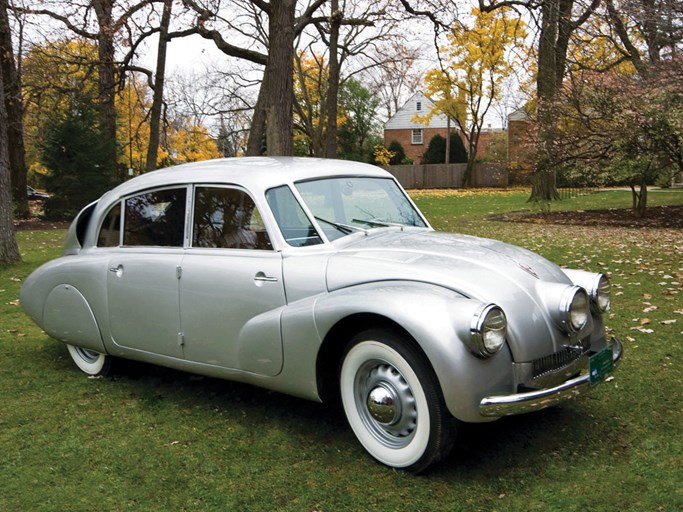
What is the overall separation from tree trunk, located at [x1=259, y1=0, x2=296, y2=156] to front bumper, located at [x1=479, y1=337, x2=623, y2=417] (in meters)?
10.1

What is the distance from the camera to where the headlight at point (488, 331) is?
9.82 feet

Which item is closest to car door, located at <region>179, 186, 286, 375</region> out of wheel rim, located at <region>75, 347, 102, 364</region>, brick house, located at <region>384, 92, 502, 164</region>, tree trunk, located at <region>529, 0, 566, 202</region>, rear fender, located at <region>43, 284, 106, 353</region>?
rear fender, located at <region>43, 284, 106, 353</region>

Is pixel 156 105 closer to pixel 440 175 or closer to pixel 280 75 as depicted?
pixel 280 75

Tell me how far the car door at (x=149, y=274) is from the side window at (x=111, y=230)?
60mm

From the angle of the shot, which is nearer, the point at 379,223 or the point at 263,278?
the point at 263,278

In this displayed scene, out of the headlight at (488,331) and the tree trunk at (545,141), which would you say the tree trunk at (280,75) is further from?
the headlight at (488,331)

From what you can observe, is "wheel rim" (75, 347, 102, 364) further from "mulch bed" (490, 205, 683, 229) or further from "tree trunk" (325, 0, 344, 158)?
"tree trunk" (325, 0, 344, 158)

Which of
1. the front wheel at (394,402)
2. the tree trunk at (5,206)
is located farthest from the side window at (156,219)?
Answer: the tree trunk at (5,206)

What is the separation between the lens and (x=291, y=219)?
402cm

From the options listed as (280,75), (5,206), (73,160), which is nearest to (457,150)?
(73,160)

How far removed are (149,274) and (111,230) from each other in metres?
0.79

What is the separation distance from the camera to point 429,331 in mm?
3070

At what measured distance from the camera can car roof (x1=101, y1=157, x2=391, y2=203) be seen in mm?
4129

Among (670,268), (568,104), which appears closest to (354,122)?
(568,104)
